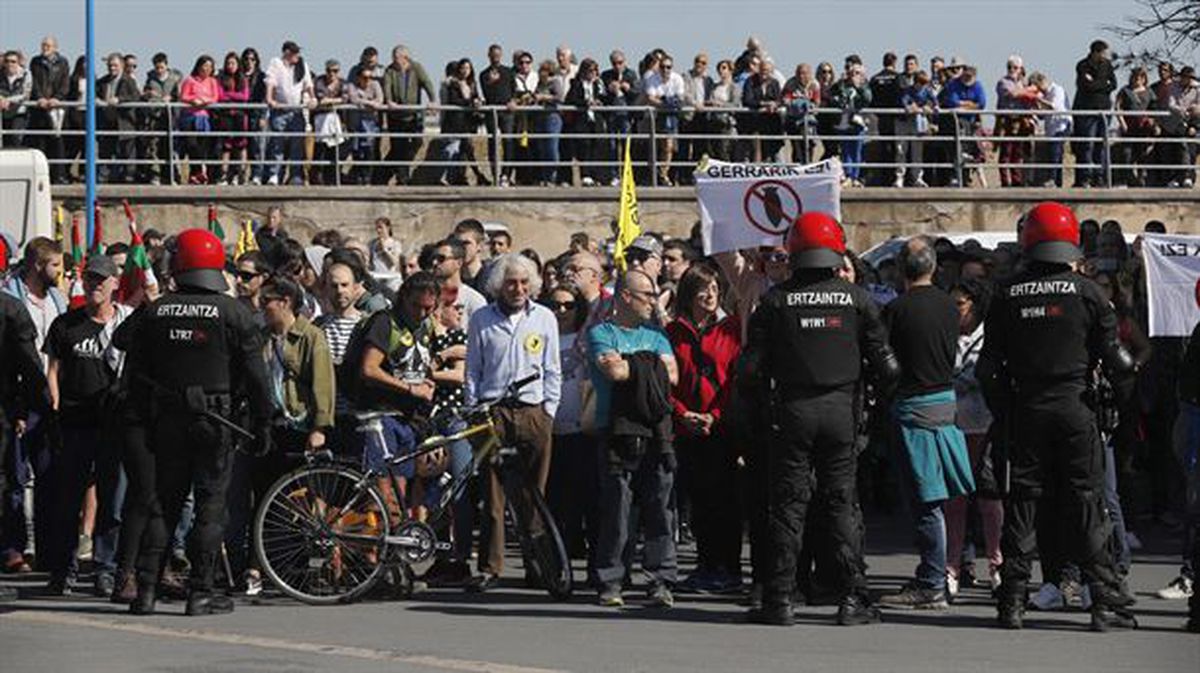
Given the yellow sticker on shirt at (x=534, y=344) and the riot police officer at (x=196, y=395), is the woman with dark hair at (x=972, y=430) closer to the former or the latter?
the yellow sticker on shirt at (x=534, y=344)

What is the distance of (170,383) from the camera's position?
49.6 feet

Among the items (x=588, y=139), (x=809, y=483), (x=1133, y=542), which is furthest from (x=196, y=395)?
(x=588, y=139)

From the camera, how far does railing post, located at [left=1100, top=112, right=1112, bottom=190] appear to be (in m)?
35.9

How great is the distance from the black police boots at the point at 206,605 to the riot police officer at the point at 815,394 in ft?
9.01

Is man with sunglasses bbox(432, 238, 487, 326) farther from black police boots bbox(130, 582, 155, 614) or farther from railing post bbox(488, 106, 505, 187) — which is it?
railing post bbox(488, 106, 505, 187)

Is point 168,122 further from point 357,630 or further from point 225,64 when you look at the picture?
point 357,630

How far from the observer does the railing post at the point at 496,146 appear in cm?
3397

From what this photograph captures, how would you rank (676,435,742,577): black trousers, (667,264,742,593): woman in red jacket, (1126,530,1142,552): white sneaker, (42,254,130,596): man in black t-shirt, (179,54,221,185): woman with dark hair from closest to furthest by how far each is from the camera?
(667,264,742,593): woman in red jacket
(676,435,742,577): black trousers
(42,254,130,596): man in black t-shirt
(1126,530,1142,552): white sneaker
(179,54,221,185): woman with dark hair

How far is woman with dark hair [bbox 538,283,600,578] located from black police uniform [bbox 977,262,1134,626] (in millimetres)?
2950

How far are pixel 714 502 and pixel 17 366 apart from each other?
379cm

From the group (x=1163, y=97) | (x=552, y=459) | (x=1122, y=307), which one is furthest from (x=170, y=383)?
(x=1163, y=97)

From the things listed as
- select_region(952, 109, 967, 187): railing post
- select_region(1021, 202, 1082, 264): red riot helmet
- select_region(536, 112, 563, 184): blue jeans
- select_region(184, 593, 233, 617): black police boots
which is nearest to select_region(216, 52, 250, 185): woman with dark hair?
select_region(536, 112, 563, 184): blue jeans

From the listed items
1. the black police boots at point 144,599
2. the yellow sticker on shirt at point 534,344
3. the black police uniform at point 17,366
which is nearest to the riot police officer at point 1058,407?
the yellow sticker on shirt at point 534,344

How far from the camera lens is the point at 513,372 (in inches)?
632
